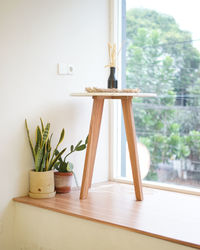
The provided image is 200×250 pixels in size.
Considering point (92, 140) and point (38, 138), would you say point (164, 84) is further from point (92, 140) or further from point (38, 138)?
point (38, 138)

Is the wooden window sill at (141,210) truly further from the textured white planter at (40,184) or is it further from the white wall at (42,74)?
the white wall at (42,74)

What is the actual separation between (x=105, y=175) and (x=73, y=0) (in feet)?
4.63

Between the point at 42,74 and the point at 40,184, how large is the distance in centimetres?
76

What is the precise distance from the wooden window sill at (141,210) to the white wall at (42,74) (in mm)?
252

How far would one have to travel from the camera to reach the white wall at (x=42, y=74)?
2607mm

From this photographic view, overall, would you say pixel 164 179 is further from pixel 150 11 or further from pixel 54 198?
pixel 150 11

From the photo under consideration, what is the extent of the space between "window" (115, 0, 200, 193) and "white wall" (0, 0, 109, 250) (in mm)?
253

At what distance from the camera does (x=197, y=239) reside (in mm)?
1944

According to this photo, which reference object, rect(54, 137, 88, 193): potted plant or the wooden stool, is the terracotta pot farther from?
the wooden stool

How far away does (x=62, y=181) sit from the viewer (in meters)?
2.83

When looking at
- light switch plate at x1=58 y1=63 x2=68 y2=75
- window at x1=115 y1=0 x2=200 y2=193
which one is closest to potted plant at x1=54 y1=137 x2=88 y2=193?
light switch plate at x1=58 y1=63 x2=68 y2=75

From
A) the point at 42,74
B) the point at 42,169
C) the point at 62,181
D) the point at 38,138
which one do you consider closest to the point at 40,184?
the point at 42,169

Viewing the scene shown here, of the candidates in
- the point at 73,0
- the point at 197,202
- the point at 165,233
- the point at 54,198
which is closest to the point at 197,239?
the point at 165,233

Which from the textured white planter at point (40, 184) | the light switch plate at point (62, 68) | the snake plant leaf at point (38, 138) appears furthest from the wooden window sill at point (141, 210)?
the light switch plate at point (62, 68)
